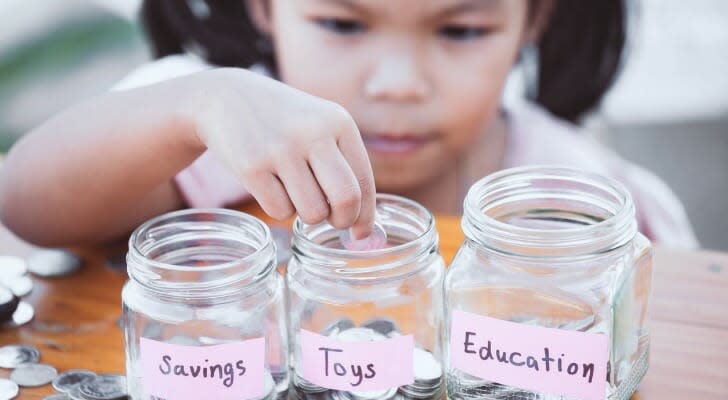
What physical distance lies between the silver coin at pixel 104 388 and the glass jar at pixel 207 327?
0.09 ft

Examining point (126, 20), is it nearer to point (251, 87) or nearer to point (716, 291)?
point (251, 87)

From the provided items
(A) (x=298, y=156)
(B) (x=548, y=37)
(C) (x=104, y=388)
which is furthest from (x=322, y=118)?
(B) (x=548, y=37)

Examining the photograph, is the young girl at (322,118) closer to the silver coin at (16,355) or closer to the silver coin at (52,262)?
the silver coin at (52,262)

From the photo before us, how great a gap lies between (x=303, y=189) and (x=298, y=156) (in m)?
0.02

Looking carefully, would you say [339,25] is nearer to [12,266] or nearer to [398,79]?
[398,79]

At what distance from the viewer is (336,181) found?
23.1 inches

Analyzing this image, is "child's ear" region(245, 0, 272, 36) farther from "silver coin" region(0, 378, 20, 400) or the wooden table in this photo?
"silver coin" region(0, 378, 20, 400)

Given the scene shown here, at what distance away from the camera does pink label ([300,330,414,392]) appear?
576 mm

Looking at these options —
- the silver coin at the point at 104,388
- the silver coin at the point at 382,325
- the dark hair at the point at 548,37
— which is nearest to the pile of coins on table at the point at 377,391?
the silver coin at the point at 382,325

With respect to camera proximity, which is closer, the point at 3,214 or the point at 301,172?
the point at 301,172

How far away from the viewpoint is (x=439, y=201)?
1.36 metres

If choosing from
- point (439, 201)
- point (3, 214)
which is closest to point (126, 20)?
point (439, 201)

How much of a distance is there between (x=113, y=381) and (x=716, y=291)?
19.1 inches

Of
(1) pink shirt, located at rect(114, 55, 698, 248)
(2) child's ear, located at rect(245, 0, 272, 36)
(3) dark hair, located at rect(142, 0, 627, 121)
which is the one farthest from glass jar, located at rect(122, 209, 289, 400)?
(3) dark hair, located at rect(142, 0, 627, 121)
